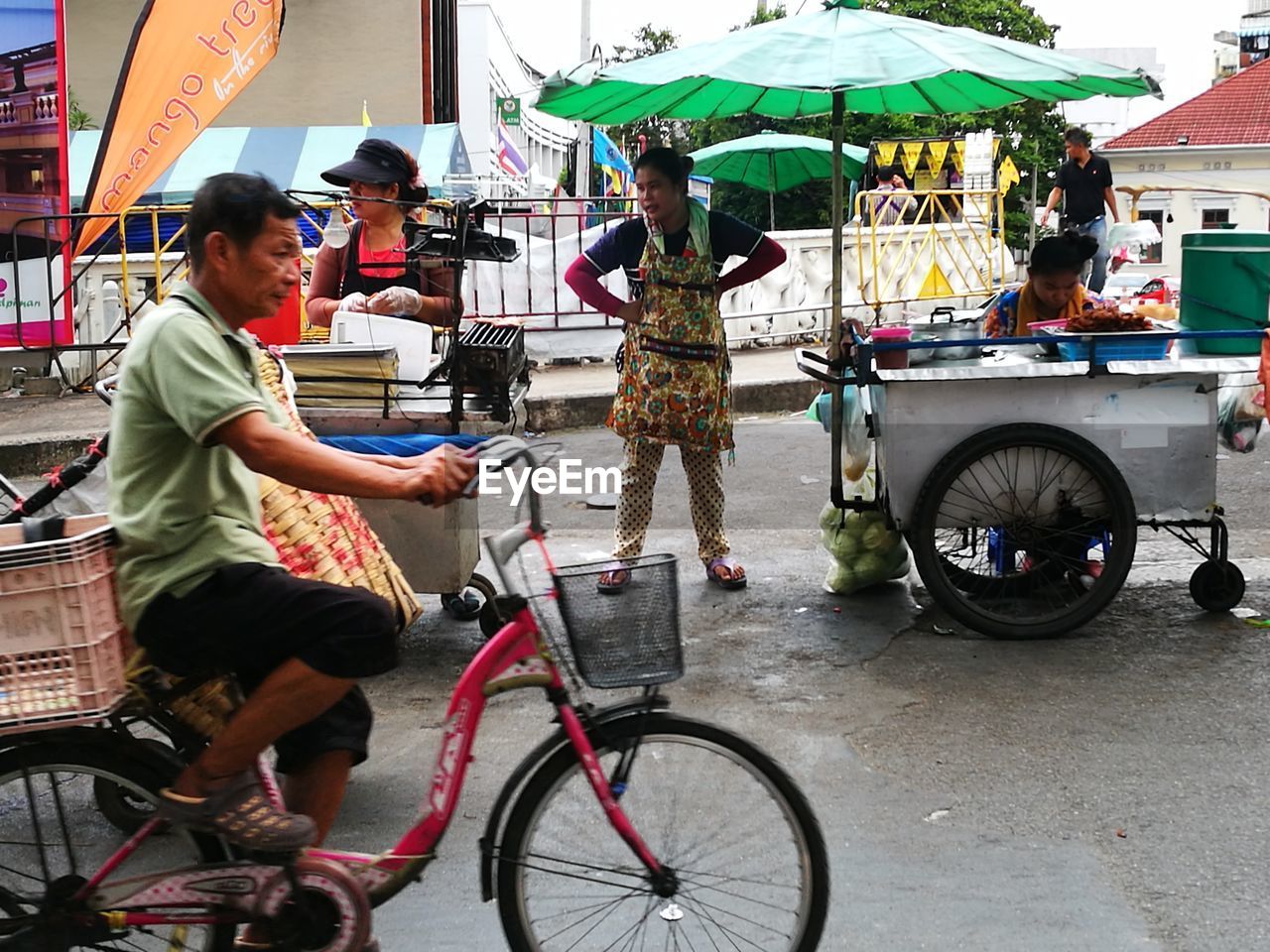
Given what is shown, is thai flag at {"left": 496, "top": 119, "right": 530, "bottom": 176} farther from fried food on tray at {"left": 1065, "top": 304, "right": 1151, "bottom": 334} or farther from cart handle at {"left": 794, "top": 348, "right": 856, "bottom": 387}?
fried food on tray at {"left": 1065, "top": 304, "right": 1151, "bottom": 334}

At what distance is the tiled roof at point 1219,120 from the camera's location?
152 ft

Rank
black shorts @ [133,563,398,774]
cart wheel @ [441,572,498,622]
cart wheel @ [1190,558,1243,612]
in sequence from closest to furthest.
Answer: black shorts @ [133,563,398,774] < cart wheel @ [1190,558,1243,612] < cart wheel @ [441,572,498,622]

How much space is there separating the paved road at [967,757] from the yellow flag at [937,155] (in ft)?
45.7

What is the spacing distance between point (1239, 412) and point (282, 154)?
15.9 m

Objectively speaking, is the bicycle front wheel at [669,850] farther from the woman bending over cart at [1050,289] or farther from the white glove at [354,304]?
the woman bending over cart at [1050,289]

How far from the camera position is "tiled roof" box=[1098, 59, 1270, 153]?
46.4m

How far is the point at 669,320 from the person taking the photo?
5770mm

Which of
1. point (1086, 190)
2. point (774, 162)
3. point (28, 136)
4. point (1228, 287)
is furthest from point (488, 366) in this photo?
point (1086, 190)

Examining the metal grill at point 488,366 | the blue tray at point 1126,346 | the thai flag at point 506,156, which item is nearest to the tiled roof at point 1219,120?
the thai flag at point 506,156

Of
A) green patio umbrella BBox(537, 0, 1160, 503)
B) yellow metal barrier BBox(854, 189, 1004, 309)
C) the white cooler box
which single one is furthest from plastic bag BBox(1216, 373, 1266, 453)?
yellow metal barrier BBox(854, 189, 1004, 309)

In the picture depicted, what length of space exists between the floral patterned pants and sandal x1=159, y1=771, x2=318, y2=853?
3.27m

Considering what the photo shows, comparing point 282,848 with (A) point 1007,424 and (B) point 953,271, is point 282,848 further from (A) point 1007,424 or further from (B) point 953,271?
(B) point 953,271

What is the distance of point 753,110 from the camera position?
6.68 m

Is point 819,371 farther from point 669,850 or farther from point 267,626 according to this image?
point 267,626
